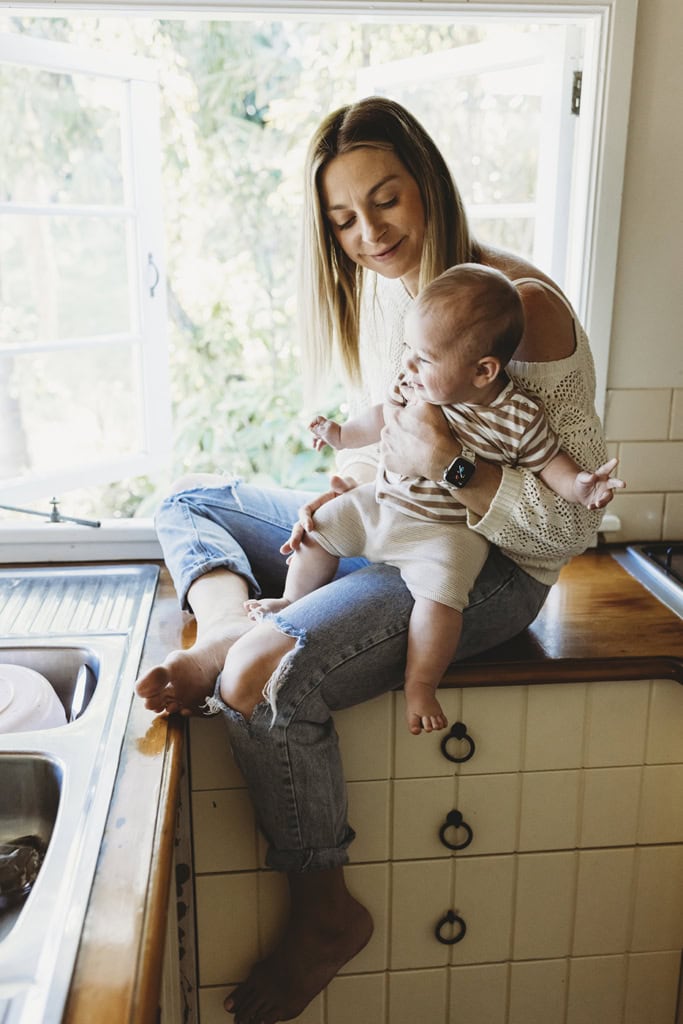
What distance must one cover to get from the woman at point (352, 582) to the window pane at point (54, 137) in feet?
6.00

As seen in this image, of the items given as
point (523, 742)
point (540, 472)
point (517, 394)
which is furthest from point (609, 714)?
point (517, 394)

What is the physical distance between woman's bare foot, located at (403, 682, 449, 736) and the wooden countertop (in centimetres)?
10

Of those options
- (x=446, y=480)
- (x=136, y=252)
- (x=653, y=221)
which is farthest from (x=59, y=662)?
(x=653, y=221)

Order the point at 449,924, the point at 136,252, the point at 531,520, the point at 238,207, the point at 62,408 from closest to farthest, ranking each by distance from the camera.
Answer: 1. the point at 531,520
2. the point at 449,924
3. the point at 136,252
4. the point at 62,408
5. the point at 238,207

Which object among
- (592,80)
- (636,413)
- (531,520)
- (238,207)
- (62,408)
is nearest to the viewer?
(531,520)

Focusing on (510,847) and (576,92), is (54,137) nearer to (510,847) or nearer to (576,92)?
(576,92)

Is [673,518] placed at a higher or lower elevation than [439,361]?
lower

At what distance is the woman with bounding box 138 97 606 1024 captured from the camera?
1323 millimetres

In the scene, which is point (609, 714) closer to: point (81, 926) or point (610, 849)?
point (610, 849)

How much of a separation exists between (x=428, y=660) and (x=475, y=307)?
1.60 feet

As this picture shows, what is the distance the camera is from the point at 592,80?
1.75m

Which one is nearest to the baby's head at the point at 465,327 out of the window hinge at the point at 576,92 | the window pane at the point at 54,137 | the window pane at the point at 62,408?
the window hinge at the point at 576,92

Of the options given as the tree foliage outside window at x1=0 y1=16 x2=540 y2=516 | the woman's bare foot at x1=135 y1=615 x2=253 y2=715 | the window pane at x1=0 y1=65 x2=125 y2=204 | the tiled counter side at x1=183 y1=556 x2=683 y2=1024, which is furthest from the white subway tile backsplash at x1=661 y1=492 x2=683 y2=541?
the window pane at x1=0 y1=65 x2=125 y2=204

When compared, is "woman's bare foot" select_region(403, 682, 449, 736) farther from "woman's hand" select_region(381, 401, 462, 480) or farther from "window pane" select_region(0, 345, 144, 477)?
"window pane" select_region(0, 345, 144, 477)
